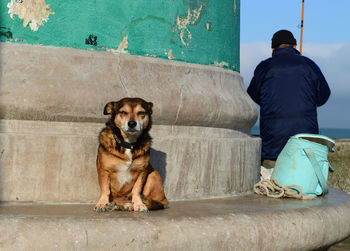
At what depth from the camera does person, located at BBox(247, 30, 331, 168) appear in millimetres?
6703

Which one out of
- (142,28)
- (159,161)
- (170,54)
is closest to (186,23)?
(170,54)

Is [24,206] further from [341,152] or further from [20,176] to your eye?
[341,152]

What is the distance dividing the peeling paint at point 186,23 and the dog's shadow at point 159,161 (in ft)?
3.59

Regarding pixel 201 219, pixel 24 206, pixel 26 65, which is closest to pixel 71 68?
pixel 26 65

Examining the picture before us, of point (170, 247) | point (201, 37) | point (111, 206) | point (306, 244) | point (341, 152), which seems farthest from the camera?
point (341, 152)

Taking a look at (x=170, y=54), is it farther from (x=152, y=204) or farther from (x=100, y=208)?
(x=100, y=208)

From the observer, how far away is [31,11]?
4.58 m

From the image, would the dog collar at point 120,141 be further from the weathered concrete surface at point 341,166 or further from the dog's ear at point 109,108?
the weathered concrete surface at point 341,166

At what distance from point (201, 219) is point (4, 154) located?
62.2 inches

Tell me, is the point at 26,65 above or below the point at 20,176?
above

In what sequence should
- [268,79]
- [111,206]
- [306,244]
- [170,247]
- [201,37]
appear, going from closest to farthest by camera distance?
[170,247], [111,206], [306,244], [201,37], [268,79]

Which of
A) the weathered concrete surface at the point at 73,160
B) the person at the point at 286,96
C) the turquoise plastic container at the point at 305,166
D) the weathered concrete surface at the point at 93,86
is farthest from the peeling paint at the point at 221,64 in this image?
the person at the point at 286,96

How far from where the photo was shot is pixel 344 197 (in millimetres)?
5602

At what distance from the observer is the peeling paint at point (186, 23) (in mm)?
5184
